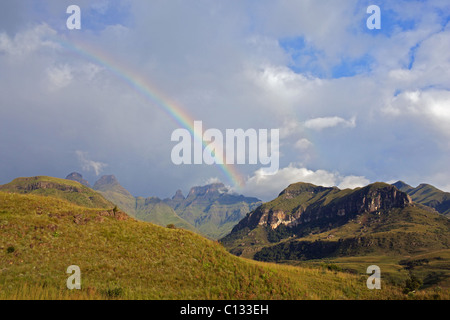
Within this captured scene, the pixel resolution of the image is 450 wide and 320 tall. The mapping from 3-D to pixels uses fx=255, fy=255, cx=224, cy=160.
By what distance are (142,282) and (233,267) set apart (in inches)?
329

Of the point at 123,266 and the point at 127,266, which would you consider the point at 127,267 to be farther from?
the point at 123,266

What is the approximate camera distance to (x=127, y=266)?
23016 millimetres

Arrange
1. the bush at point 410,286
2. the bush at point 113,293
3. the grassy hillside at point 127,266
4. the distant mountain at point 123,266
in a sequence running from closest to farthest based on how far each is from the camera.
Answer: the bush at point 113,293 < the distant mountain at point 123,266 < the grassy hillside at point 127,266 < the bush at point 410,286

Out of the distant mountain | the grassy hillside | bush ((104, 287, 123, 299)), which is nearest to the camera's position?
bush ((104, 287, 123, 299))

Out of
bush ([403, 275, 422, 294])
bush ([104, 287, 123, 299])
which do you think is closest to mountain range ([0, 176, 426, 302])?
bush ([104, 287, 123, 299])

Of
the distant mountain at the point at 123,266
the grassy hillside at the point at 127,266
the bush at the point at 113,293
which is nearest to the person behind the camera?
the bush at the point at 113,293

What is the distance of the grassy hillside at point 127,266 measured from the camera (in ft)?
62.0

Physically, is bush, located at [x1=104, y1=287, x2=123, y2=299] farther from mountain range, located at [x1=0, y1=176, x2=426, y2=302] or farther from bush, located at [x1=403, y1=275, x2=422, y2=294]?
bush, located at [x1=403, y1=275, x2=422, y2=294]

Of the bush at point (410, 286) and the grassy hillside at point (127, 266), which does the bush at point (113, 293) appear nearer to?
the grassy hillside at point (127, 266)

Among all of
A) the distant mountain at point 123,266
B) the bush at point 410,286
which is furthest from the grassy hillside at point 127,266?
the bush at point 410,286

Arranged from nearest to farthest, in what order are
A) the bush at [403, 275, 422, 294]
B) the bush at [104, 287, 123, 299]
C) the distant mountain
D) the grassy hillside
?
the bush at [104, 287, 123, 299]
the distant mountain
the grassy hillside
the bush at [403, 275, 422, 294]

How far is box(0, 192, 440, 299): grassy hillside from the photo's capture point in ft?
62.0
